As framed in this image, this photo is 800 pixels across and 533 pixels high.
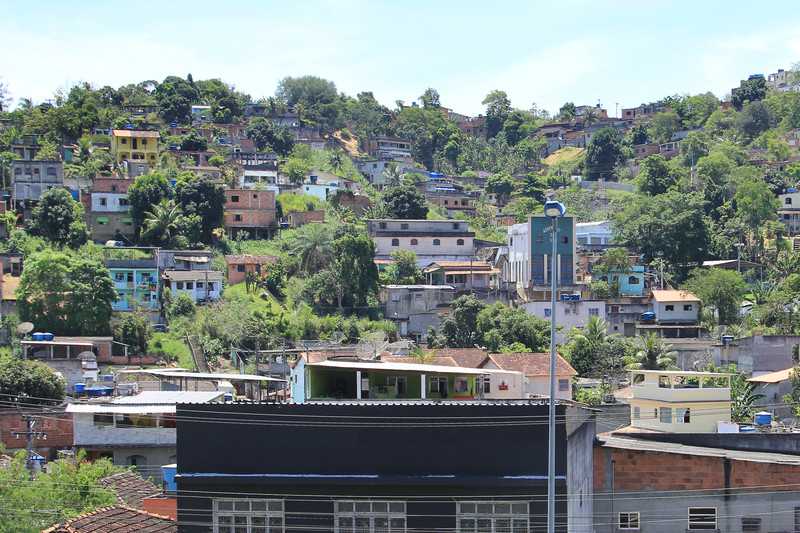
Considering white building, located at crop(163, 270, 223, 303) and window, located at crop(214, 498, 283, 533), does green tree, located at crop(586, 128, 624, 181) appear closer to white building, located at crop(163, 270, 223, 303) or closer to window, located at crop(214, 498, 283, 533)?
white building, located at crop(163, 270, 223, 303)

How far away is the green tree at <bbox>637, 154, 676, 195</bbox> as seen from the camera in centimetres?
8731

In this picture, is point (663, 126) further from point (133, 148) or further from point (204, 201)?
point (204, 201)

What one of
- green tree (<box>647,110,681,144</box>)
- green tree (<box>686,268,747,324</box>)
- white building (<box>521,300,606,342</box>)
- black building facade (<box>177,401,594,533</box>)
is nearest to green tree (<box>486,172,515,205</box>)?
green tree (<box>647,110,681,144</box>)

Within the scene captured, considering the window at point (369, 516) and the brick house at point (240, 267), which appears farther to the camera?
the brick house at point (240, 267)

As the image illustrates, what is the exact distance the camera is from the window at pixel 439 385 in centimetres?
2494

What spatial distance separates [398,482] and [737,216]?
6213cm

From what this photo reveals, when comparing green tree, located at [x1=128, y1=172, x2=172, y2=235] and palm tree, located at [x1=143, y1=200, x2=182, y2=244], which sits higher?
green tree, located at [x1=128, y1=172, x2=172, y2=235]

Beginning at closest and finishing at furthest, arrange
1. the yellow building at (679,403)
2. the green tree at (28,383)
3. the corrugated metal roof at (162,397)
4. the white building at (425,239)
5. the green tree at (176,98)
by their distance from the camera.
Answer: the corrugated metal roof at (162,397) < the yellow building at (679,403) < the green tree at (28,383) < the white building at (425,239) < the green tree at (176,98)

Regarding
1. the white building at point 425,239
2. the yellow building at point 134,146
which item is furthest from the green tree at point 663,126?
the yellow building at point 134,146

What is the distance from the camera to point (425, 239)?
235ft

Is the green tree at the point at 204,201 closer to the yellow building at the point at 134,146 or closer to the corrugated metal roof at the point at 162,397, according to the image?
the yellow building at the point at 134,146

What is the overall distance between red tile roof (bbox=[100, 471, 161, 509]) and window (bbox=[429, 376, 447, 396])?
640 centimetres

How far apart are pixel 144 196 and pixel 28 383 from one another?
25163 mm

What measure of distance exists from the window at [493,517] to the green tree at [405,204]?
191ft
